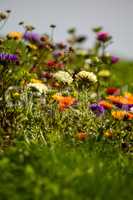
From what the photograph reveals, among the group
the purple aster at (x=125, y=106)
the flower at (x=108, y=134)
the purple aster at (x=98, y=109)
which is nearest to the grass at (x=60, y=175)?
the flower at (x=108, y=134)

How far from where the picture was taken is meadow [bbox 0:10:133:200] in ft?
11.1

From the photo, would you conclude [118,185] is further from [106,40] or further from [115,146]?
[106,40]

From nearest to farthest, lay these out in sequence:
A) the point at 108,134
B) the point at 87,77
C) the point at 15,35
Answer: the point at 108,134 → the point at 87,77 → the point at 15,35

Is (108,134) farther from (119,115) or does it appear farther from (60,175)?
(60,175)

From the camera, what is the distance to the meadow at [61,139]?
3.38 meters

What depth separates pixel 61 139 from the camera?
14.9 ft

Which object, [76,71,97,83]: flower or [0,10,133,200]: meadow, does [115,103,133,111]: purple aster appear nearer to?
[0,10,133,200]: meadow

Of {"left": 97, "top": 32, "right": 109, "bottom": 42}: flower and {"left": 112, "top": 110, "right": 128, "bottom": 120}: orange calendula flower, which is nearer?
{"left": 112, "top": 110, "right": 128, "bottom": 120}: orange calendula flower

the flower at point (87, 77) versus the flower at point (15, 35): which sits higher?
the flower at point (15, 35)

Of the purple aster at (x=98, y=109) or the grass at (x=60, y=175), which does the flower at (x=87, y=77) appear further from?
the grass at (x=60, y=175)

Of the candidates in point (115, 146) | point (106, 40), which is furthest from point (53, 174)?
point (106, 40)

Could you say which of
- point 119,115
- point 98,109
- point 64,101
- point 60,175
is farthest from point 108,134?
point 60,175

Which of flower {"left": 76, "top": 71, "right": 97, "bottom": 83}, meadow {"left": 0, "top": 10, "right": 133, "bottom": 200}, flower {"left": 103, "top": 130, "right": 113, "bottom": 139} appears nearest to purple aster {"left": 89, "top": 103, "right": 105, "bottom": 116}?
meadow {"left": 0, "top": 10, "right": 133, "bottom": 200}

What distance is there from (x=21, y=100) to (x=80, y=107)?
0.58 m
